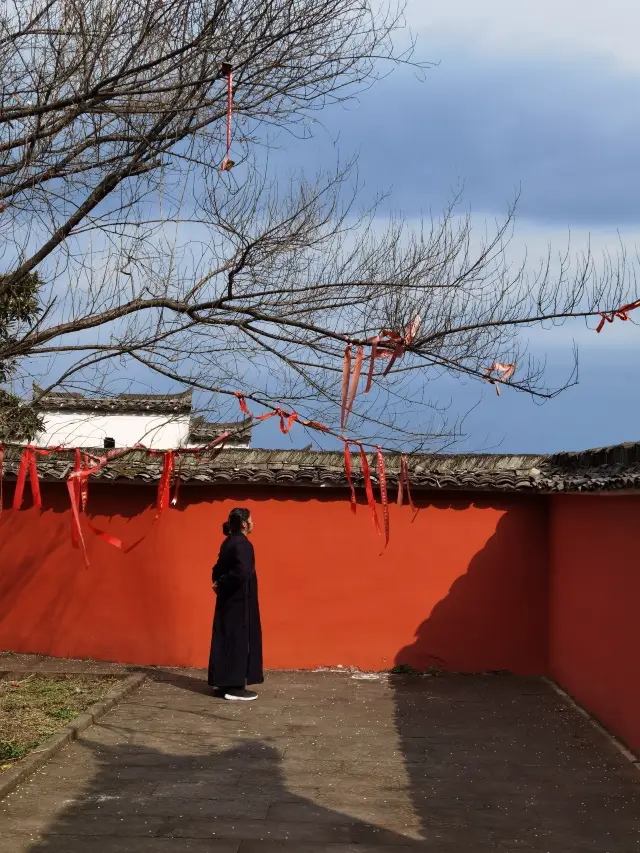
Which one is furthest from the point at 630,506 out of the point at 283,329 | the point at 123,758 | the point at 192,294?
the point at 123,758

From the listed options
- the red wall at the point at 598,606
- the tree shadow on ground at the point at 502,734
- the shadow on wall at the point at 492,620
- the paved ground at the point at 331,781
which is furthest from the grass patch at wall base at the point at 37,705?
the red wall at the point at 598,606

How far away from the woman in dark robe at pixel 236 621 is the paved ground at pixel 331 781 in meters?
0.25

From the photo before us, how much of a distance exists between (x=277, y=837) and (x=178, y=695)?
4340 millimetres

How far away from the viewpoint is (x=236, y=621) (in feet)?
32.6

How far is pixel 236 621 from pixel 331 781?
3.27m

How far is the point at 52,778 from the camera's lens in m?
6.80

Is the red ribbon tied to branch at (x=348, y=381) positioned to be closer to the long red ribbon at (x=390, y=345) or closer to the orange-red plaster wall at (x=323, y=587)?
the long red ribbon at (x=390, y=345)

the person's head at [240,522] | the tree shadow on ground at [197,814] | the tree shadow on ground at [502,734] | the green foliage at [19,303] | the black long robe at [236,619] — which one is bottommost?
the tree shadow on ground at [197,814]

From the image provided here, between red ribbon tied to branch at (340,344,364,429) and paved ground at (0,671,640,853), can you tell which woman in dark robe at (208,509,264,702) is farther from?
red ribbon tied to branch at (340,344,364,429)

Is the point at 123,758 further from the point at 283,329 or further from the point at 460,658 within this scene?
the point at 460,658

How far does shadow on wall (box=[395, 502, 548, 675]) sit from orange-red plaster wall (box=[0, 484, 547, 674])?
0.04ft

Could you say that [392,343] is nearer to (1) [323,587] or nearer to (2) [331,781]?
(2) [331,781]

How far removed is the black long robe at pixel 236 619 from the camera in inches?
386

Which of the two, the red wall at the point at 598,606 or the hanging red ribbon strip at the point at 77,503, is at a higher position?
the hanging red ribbon strip at the point at 77,503
